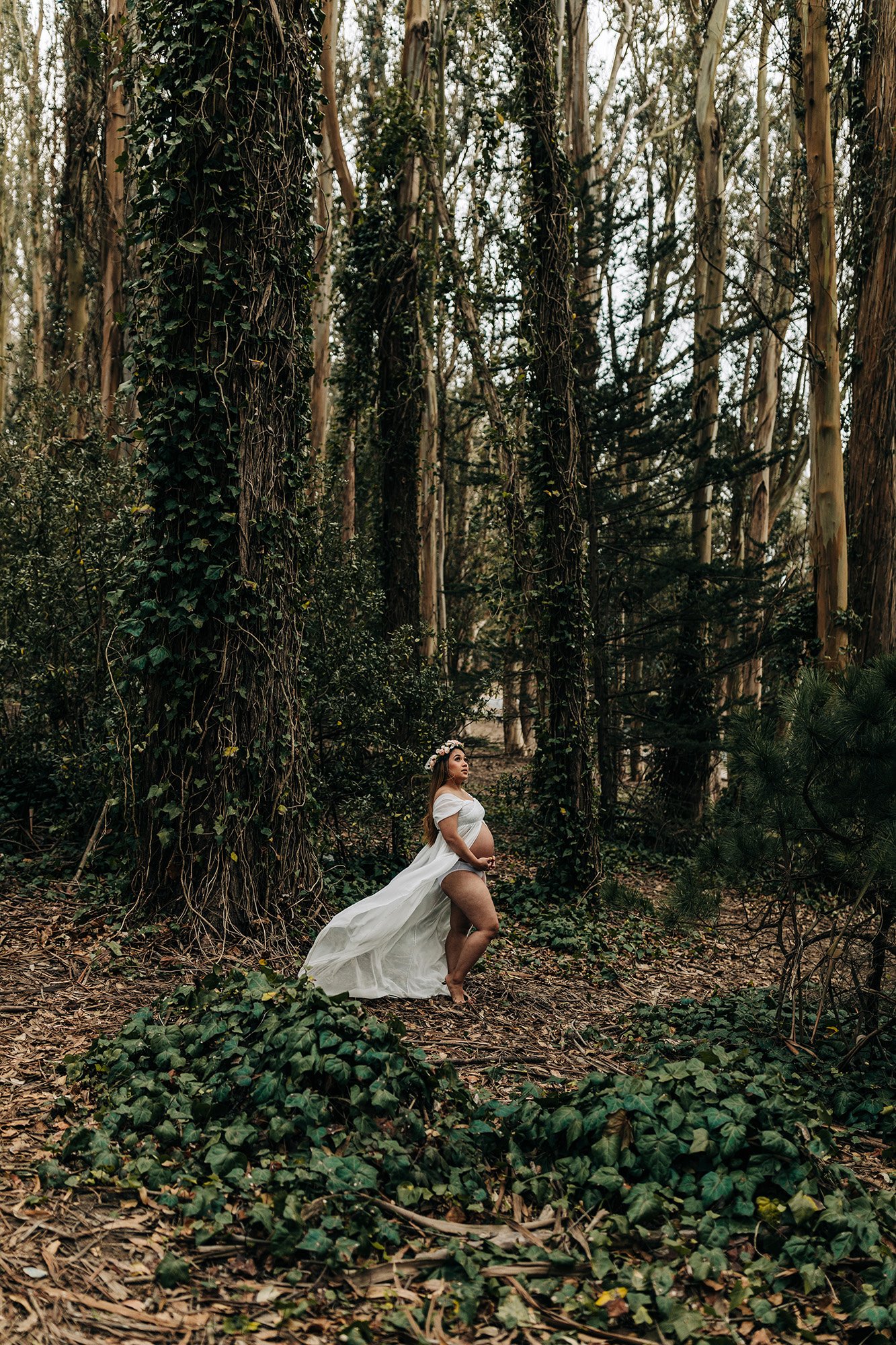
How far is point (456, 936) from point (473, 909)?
25 cm

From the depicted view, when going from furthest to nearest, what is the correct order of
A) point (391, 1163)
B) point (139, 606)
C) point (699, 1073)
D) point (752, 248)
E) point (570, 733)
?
point (752, 248) → point (570, 733) → point (139, 606) → point (699, 1073) → point (391, 1163)

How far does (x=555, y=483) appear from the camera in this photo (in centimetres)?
887

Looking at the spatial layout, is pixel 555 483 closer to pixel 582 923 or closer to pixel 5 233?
pixel 582 923

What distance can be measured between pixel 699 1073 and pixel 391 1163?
1.34 metres

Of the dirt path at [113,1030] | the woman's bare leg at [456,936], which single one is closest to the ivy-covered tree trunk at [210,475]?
the dirt path at [113,1030]

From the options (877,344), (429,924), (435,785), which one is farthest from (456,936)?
(877,344)

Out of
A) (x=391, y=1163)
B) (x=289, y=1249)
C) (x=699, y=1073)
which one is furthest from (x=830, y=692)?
(x=289, y=1249)

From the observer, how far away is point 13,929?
6.05 metres

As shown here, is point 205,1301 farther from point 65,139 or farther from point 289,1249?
point 65,139

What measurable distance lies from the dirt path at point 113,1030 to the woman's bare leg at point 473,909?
1.10 feet

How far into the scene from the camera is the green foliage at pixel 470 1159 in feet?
10.6

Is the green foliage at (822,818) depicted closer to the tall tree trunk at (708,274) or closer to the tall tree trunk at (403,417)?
the tall tree trunk at (403,417)

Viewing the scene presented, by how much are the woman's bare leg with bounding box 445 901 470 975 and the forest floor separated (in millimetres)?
240

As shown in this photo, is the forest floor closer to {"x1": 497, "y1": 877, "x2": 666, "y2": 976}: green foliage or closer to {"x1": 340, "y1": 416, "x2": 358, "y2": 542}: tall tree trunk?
{"x1": 497, "y1": 877, "x2": 666, "y2": 976}: green foliage
